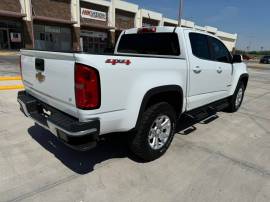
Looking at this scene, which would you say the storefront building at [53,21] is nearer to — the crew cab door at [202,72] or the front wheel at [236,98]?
the front wheel at [236,98]

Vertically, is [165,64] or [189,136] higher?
[165,64]

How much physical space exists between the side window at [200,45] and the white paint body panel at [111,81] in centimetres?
34

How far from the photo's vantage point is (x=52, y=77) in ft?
9.77

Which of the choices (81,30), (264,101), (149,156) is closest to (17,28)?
(81,30)

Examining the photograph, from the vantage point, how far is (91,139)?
2.73m

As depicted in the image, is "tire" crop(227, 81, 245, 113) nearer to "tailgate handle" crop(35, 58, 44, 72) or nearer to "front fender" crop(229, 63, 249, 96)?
"front fender" crop(229, 63, 249, 96)

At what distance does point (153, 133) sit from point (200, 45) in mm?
1936

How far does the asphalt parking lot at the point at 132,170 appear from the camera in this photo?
284 centimetres

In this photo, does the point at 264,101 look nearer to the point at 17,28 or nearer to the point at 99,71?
the point at 99,71

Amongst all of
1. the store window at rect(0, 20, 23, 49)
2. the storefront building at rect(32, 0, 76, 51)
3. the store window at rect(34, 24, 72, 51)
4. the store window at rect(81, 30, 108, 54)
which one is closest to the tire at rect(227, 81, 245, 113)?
the storefront building at rect(32, 0, 76, 51)

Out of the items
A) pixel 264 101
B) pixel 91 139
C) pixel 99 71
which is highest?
pixel 99 71

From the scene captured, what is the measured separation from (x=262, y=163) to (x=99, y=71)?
2840mm

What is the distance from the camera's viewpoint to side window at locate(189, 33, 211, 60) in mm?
4191

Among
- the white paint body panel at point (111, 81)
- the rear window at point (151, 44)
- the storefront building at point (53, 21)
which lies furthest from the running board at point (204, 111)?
the storefront building at point (53, 21)
